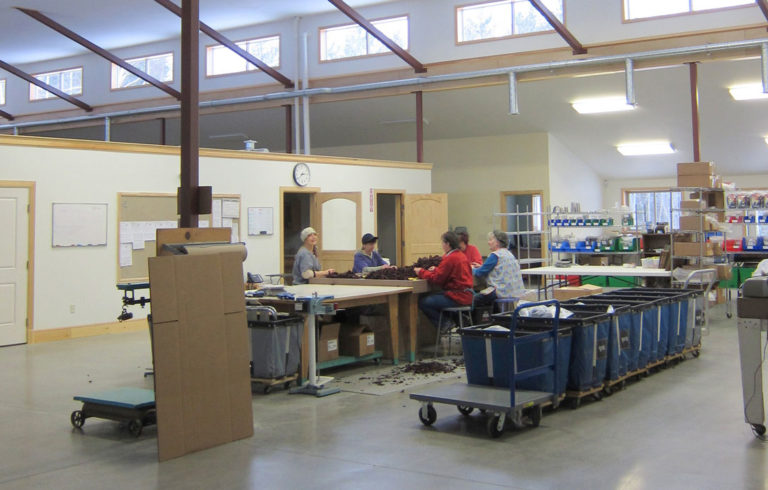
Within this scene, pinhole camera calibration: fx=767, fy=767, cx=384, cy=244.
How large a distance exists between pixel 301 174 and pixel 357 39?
3756 millimetres

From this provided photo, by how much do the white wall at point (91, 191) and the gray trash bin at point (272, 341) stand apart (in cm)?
421

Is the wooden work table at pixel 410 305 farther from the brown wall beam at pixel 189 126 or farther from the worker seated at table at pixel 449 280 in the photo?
the brown wall beam at pixel 189 126

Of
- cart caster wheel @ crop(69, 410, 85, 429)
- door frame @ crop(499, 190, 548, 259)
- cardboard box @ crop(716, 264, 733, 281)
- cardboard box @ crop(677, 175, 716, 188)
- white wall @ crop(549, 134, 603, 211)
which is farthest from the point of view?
white wall @ crop(549, 134, 603, 211)

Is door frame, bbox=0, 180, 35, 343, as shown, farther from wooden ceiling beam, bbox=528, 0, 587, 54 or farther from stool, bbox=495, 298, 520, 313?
wooden ceiling beam, bbox=528, 0, 587, 54

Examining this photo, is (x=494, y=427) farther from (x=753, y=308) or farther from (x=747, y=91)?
(x=747, y=91)

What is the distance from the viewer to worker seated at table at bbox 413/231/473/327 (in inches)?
305

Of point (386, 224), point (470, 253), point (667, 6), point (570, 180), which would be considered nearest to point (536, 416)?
point (470, 253)

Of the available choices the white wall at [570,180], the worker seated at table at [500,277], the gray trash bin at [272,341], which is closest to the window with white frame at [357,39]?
the white wall at [570,180]

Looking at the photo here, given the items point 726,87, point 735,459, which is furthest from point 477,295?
point 726,87

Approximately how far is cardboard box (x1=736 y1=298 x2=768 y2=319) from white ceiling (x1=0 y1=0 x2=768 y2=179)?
822cm

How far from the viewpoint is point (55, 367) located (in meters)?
7.56

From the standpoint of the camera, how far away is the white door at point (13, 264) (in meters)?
9.05

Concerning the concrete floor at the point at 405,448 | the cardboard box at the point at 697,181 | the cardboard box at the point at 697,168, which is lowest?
the concrete floor at the point at 405,448

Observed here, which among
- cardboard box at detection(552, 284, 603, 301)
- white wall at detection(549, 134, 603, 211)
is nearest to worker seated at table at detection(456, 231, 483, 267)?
cardboard box at detection(552, 284, 603, 301)
